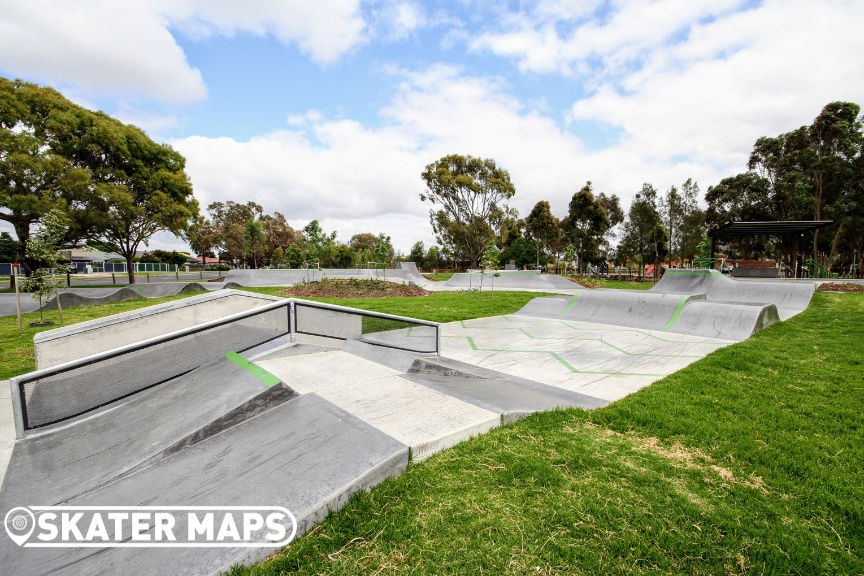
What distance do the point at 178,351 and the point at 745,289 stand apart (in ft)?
64.8

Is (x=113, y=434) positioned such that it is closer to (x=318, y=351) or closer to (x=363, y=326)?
(x=318, y=351)

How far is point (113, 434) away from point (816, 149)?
43032 mm

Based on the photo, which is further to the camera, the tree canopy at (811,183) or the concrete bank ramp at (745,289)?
the tree canopy at (811,183)

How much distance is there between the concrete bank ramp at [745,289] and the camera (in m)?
13.2

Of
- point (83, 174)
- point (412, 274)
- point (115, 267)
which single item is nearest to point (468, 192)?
point (412, 274)

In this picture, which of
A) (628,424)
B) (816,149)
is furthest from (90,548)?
(816,149)

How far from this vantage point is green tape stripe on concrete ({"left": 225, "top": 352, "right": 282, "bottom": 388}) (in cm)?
361

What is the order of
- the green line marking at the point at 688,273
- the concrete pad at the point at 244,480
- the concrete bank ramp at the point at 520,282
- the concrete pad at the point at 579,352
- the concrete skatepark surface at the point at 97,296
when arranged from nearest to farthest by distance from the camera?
the concrete pad at the point at 244,480, the concrete pad at the point at 579,352, the concrete skatepark surface at the point at 97,296, the green line marking at the point at 688,273, the concrete bank ramp at the point at 520,282

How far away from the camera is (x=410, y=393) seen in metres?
4.09

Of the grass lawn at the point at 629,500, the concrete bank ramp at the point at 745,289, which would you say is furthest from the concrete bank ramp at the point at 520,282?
the grass lawn at the point at 629,500

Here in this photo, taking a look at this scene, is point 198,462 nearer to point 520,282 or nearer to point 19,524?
point 19,524

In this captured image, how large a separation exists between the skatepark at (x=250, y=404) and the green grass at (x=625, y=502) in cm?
28

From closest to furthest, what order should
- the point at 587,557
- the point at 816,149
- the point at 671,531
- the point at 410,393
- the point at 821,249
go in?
the point at 587,557
the point at 671,531
the point at 410,393
the point at 816,149
the point at 821,249

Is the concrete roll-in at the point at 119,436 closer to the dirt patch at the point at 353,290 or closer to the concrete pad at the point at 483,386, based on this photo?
the concrete pad at the point at 483,386
